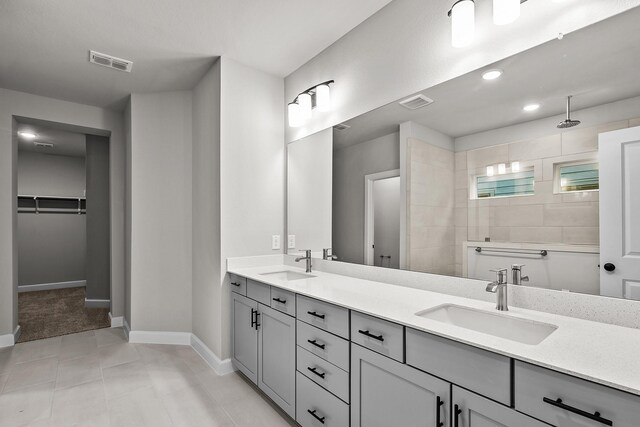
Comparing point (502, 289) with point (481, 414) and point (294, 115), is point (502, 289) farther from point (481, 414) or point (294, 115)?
point (294, 115)

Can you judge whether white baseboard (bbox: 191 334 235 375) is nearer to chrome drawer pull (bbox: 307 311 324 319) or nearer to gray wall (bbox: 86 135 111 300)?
chrome drawer pull (bbox: 307 311 324 319)

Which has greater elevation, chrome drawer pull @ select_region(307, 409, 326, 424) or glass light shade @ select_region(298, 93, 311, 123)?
glass light shade @ select_region(298, 93, 311, 123)

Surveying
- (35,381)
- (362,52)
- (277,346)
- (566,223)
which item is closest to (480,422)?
(566,223)

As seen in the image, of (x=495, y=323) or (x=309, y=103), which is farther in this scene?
(x=309, y=103)

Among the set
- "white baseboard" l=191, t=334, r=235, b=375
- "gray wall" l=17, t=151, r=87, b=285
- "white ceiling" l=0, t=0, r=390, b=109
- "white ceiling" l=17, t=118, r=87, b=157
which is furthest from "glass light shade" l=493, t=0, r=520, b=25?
"gray wall" l=17, t=151, r=87, b=285

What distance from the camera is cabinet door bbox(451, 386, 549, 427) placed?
972 mm

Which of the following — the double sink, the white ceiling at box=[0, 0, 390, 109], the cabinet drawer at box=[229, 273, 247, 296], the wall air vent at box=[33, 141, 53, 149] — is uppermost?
the white ceiling at box=[0, 0, 390, 109]

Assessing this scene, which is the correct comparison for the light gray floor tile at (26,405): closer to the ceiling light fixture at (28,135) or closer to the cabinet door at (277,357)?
the cabinet door at (277,357)

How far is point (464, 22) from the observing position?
61.1 inches

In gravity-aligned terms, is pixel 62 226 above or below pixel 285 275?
above

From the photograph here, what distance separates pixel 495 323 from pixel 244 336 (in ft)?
5.72

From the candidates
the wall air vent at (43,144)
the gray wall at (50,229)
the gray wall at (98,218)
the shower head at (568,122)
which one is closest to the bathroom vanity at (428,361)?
the shower head at (568,122)

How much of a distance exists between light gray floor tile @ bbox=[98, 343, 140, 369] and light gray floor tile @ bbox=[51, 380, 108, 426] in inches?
14.2

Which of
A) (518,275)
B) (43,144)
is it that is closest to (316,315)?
(518,275)
